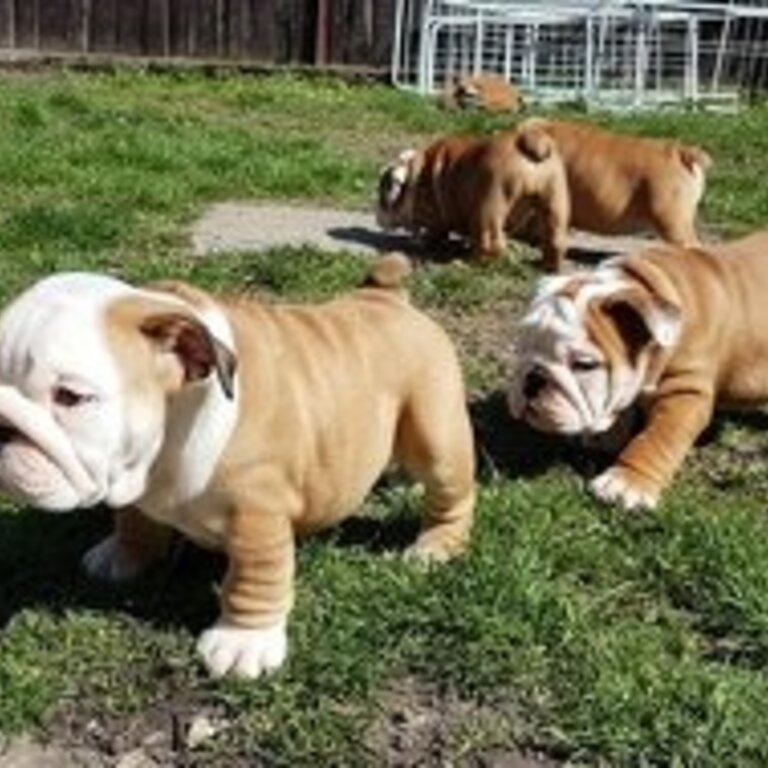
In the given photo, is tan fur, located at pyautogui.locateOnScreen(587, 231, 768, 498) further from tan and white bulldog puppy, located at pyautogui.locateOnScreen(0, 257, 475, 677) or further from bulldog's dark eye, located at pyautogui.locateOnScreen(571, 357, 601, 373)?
tan and white bulldog puppy, located at pyautogui.locateOnScreen(0, 257, 475, 677)

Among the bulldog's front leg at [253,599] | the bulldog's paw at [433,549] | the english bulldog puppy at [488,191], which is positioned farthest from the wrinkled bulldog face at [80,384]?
the english bulldog puppy at [488,191]

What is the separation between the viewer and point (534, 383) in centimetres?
516

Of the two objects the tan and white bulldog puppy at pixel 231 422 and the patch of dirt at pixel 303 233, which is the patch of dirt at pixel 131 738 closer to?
the tan and white bulldog puppy at pixel 231 422

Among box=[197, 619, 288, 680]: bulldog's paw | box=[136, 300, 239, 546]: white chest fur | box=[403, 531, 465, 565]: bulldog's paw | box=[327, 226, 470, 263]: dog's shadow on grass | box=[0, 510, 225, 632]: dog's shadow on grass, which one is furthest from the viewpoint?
box=[327, 226, 470, 263]: dog's shadow on grass

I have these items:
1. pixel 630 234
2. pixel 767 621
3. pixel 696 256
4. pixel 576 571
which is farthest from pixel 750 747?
pixel 630 234

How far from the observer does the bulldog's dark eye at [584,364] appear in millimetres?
5059

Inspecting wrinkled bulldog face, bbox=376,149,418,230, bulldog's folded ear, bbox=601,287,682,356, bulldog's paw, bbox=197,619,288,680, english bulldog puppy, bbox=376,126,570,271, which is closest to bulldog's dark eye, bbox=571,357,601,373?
bulldog's folded ear, bbox=601,287,682,356

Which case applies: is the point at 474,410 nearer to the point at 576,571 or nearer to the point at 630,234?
the point at 576,571

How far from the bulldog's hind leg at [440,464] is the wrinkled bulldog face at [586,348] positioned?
0.59 metres

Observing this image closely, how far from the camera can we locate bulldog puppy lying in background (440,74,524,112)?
13.8m

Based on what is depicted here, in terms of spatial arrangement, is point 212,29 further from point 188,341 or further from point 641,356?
point 188,341

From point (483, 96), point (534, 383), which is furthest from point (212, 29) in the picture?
point (534, 383)

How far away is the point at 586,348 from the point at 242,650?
5.21 ft

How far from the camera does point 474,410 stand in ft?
19.3
